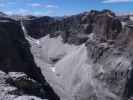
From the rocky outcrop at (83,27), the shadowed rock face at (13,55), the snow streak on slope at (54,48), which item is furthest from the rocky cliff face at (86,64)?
the snow streak on slope at (54,48)

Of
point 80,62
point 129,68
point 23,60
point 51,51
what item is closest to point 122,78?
point 129,68

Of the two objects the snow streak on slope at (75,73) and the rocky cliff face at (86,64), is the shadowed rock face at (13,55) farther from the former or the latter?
the snow streak on slope at (75,73)

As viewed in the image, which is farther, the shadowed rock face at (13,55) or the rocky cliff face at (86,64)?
the rocky cliff face at (86,64)

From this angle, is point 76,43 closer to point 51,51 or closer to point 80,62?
point 51,51

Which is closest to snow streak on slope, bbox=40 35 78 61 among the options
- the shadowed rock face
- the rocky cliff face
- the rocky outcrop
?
the rocky cliff face

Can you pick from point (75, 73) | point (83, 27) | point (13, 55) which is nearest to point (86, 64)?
point (75, 73)

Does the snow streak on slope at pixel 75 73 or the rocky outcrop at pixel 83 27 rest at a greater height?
the rocky outcrop at pixel 83 27

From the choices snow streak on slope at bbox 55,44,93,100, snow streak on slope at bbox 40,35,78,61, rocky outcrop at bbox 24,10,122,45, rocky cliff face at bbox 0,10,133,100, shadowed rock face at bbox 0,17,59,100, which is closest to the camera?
shadowed rock face at bbox 0,17,59,100

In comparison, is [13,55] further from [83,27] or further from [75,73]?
[83,27]

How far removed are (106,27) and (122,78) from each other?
27445 millimetres

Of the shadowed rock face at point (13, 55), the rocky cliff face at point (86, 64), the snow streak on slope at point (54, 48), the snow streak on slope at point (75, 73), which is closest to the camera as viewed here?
the shadowed rock face at point (13, 55)

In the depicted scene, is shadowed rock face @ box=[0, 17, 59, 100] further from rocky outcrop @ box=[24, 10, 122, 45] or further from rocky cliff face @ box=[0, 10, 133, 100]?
rocky outcrop @ box=[24, 10, 122, 45]

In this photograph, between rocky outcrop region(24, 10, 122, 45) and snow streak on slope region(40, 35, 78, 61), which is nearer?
rocky outcrop region(24, 10, 122, 45)

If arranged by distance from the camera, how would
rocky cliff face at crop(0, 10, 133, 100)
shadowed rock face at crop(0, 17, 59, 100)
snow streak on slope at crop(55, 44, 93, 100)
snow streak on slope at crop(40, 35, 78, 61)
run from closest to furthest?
shadowed rock face at crop(0, 17, 59, 100) → rocky cliff face at crop(0, 10, 133, 100) → snow streak on slope at crop(55, 44, 93, 100) → snow streak on slope at crop(40, 35, 78, 61)
